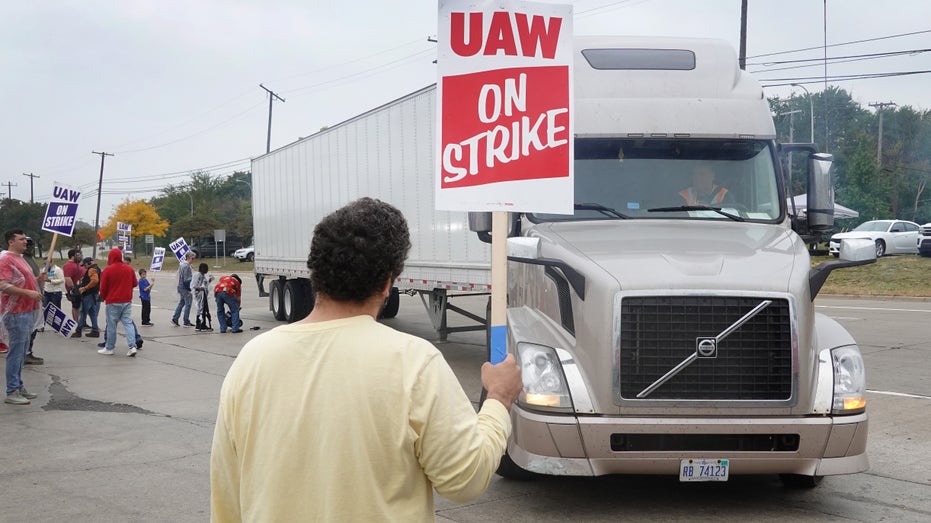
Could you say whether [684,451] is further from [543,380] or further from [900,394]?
[900,394]

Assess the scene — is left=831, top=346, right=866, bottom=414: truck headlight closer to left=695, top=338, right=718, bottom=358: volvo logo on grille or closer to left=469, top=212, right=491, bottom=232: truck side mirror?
left=695, top=338, right=718, bottom=358: volvo logo on grille

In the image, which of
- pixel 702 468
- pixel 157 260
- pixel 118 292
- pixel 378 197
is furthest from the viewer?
pixel 157 260

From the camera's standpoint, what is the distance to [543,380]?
223 inches

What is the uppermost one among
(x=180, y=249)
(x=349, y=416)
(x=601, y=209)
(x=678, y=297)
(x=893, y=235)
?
(x=893, y=235)

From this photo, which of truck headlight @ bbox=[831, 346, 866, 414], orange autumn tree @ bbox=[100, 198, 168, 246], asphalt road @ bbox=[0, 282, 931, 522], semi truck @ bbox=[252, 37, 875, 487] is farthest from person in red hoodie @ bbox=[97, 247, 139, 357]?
orange autumn tree @ bbox=[100, 198, 168, 246]

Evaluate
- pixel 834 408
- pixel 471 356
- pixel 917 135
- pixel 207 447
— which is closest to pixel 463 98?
pixel 834 408

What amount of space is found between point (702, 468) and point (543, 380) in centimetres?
104

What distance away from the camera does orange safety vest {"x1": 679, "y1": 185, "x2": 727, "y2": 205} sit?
704 centimetres

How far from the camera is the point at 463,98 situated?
363cm

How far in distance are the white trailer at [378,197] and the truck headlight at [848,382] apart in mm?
4710

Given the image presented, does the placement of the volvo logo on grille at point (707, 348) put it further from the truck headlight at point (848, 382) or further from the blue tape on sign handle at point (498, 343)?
the blue tape on sign handle at point (498, 343)

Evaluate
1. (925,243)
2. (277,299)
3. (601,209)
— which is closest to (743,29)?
(925,243)

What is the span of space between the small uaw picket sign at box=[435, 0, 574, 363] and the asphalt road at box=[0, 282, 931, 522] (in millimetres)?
2894

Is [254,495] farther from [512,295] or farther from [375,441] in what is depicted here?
[512,295]
